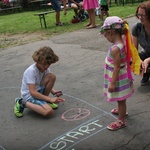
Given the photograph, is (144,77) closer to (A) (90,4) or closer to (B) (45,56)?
(B) (45,56)

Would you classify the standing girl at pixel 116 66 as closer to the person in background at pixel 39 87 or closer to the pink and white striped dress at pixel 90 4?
the person in background at pixel 39 87

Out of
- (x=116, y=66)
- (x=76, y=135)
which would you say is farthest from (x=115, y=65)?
(x=76, y=135)

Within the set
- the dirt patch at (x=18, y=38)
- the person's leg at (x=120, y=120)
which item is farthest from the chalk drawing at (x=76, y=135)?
the dirt patch at (x=18, y=38)

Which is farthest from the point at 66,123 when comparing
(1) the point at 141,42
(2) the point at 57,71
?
(2) the point at 57,71

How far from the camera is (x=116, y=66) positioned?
110 inches

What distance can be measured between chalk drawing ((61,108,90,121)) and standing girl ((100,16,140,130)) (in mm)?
488

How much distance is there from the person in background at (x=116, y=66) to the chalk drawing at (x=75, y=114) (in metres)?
0.48

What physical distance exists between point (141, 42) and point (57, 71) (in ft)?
5.54

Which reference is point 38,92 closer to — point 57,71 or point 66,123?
point 66,123

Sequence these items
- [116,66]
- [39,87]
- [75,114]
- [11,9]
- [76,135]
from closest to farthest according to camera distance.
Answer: [116,66], [76,135], [75,114], [39,87], [11,9]

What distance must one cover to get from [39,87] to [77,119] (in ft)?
2.14

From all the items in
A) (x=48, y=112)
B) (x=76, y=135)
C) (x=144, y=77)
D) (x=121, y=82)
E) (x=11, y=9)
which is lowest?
(x=76, y=135)

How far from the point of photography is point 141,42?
409cm

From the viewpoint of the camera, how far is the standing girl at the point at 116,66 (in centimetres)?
277
